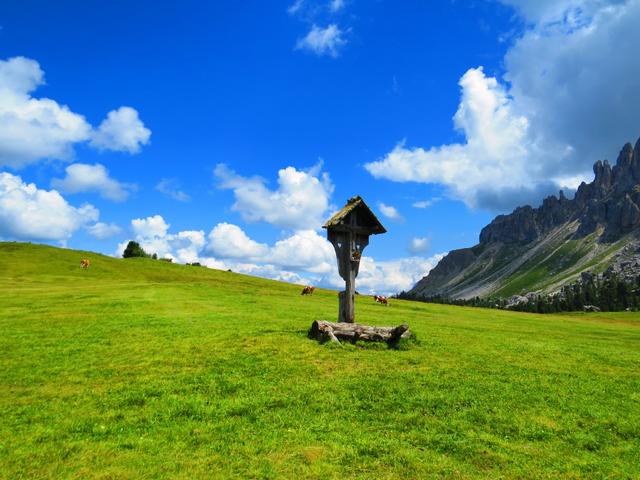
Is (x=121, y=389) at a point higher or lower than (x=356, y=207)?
lower

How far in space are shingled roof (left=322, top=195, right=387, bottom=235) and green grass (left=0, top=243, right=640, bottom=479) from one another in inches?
297

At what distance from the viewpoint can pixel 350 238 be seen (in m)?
30.2

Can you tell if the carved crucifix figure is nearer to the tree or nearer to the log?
the log

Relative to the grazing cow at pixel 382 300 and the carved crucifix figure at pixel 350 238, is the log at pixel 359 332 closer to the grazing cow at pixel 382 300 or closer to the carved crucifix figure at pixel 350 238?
the carved crucifix figure at pixel 350 238

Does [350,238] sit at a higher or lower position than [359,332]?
higher

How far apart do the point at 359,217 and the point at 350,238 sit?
162cm

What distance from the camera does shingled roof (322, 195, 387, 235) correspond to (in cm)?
2966

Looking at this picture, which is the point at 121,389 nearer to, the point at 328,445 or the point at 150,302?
the point at 328,445

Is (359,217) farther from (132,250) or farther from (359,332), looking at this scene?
(132,250)

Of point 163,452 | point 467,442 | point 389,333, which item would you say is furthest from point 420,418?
point 389,333

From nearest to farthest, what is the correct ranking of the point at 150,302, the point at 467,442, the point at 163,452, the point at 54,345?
the point at 163,452, the point at 467,442, the point at 54,345, the point at 150,302

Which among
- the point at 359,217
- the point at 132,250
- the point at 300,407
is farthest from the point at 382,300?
the point at 132,250

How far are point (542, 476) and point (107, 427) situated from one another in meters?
12.8

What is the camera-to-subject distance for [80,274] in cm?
8675
